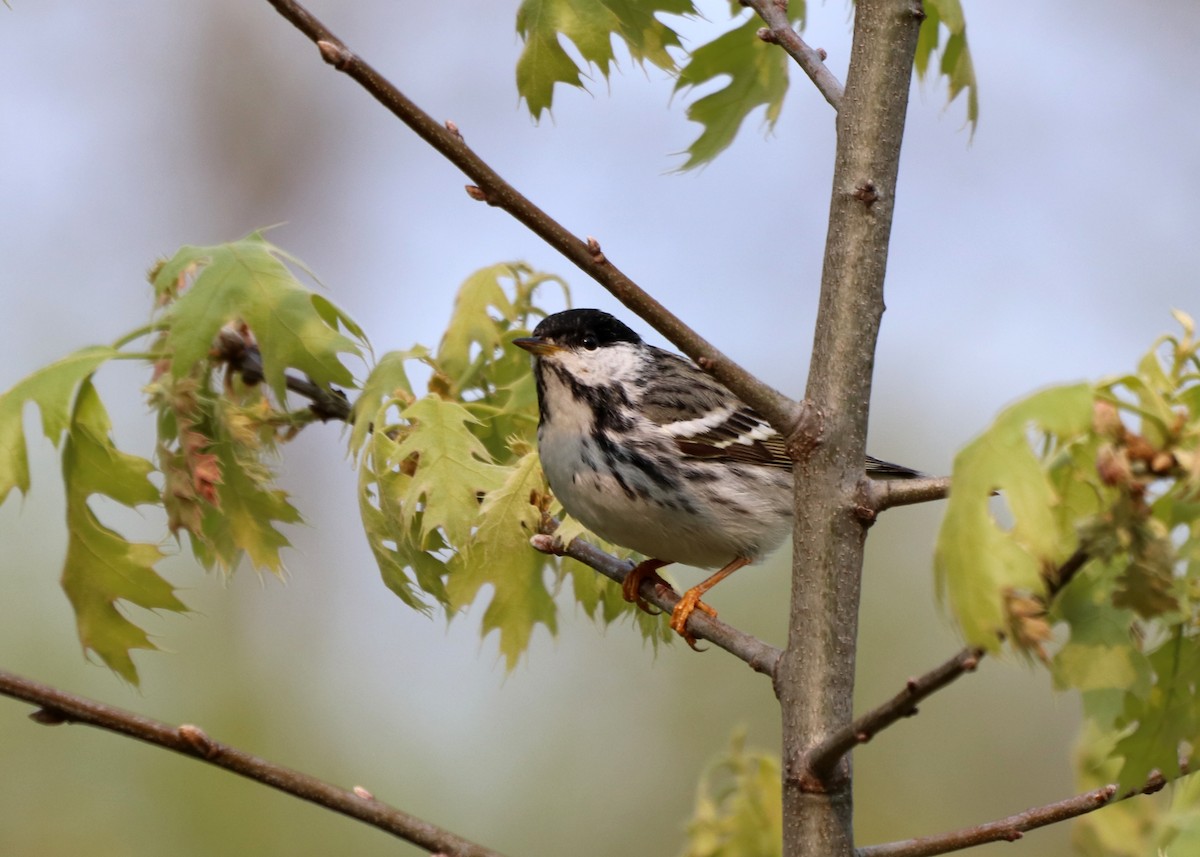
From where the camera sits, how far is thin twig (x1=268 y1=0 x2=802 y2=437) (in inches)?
69.7

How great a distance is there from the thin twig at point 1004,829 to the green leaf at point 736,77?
1.72 meters

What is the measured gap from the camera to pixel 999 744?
8.01 m

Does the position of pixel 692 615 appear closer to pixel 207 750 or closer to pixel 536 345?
pixel 207 750

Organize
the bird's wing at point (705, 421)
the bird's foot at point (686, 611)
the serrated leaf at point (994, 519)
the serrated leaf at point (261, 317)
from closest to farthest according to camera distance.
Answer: the serrated leaf at point (994, 519) < the serrated leaf at point (261, 317) < the bird's foot at point (686, 611) < the bird's wing at point (705, 421)

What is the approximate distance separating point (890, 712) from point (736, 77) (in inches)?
77.2

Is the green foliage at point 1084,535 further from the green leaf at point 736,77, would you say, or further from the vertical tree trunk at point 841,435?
the green leaf at point 736,77

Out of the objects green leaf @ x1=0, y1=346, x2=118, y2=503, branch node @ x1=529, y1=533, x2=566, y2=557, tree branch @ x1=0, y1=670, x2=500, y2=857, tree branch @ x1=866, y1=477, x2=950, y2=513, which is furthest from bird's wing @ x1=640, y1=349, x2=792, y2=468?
tree branch @ x1=0, y1=670, x2=500, y2=857

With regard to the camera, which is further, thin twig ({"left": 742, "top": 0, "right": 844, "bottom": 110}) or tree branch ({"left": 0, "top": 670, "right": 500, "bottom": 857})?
thin twig ({"left": 742, "top": 0, "right": 844, "bottom": 110})

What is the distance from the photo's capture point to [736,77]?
3062 mm

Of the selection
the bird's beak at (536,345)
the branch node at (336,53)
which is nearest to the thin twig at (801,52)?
the branch node at (336,53)

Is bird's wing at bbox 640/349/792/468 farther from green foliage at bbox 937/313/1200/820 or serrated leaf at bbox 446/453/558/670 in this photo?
green foliage at bbox 937/313/1200/820

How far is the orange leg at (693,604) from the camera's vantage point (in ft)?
9.66

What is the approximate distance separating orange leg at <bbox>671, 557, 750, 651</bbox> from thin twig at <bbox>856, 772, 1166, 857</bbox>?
2.64 feet

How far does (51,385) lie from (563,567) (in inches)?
47.2
